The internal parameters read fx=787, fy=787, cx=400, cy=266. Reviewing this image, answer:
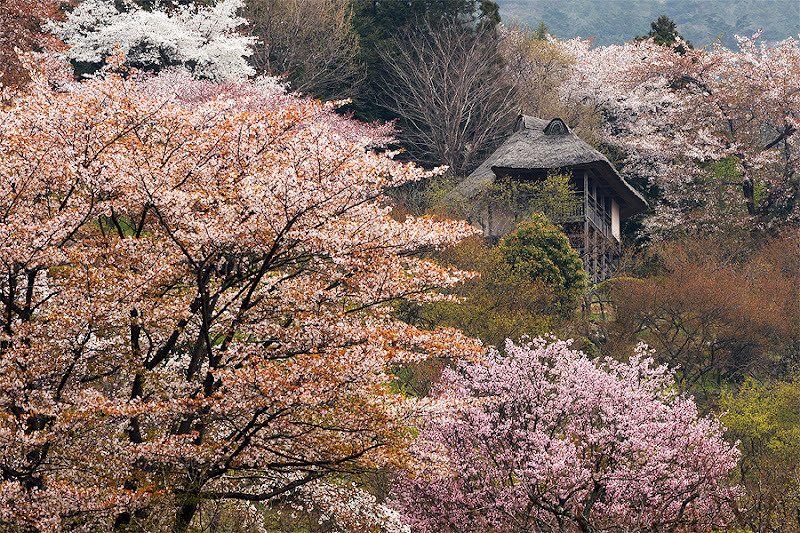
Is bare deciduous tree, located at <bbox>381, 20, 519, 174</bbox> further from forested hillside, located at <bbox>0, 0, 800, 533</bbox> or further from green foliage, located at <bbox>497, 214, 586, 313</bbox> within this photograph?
forested hillside, located at <bbox>0, 0, 800, 533</bbox>

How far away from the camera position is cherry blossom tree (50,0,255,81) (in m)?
30.9

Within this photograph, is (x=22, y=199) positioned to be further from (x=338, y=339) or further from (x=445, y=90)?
(x=445, y=90)

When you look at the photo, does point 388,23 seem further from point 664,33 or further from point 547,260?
point 547,260

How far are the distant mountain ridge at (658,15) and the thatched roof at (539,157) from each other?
76.9m

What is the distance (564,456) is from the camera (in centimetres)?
1200

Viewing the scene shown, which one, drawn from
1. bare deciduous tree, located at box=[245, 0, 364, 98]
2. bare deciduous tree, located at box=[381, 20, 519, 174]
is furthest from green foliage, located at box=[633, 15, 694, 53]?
bare deciduous tree, located at box=[245, 0, 364, 98]

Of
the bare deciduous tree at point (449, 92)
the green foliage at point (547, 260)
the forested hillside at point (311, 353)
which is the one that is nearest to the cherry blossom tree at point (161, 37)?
the forested hillside at point (311, 353)

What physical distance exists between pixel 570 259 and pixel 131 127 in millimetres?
16144

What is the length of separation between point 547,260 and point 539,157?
8.03 metres

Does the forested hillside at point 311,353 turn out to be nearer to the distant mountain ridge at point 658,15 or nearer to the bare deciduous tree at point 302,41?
the bare deciduous tree at point 302,41

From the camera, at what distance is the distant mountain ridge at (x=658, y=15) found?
354 ft

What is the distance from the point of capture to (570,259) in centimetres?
2353

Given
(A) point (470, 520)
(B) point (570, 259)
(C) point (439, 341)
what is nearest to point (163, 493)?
(C) point (439, 341)

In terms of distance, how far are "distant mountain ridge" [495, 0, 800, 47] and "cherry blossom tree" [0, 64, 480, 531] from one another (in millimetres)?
100715
